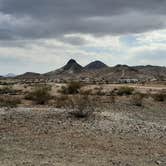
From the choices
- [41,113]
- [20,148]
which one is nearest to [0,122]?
[41,113]

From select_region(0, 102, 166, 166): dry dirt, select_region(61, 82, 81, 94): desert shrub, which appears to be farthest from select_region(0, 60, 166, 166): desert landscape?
select_region(61, 82, 81, 94): desert shrub

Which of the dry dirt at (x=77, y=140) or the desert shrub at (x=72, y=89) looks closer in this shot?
the dry dirt at (x=77, y=140)

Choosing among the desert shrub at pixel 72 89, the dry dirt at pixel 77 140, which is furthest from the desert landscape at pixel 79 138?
the desert shrub at pixel 72 89

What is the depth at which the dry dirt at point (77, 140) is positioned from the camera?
1441 cm

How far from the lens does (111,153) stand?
1569 cm

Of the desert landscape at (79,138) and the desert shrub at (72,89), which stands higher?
the desert shrub at (72,89)

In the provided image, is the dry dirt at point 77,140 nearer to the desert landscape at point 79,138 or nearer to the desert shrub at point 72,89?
the desert landscape at point 79,138

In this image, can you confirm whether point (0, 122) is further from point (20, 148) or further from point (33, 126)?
point (20, 148)

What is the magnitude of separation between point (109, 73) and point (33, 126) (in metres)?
156

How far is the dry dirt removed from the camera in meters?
14.4

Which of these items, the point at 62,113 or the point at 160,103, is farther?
the point at 160,103

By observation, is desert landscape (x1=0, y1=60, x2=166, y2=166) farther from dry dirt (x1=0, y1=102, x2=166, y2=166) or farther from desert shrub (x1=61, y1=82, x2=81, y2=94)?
desert shrub (x1=61, y1=82, x2=81, y2=94)

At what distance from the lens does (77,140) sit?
1772 centimetres

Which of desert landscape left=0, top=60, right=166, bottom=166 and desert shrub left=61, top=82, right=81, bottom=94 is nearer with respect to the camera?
desert landscape left=0, top=60, right=166, bottom=166
